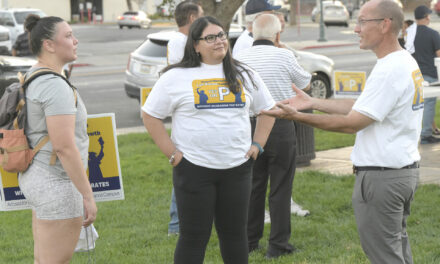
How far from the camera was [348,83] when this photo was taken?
1123 cm

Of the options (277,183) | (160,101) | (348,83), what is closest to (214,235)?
(277,183)

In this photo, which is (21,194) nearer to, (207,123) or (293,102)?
(207,123)

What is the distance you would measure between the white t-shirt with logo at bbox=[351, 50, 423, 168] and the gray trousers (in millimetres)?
76

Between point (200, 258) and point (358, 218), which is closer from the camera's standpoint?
point (358, 218)

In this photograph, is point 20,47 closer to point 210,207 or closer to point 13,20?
point 210,207

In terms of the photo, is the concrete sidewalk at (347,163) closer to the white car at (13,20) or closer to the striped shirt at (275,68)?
the striped shirt at (275,68)

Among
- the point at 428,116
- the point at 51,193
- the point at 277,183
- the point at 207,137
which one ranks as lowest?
the point at 428,116

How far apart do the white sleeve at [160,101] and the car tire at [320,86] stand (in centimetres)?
1156

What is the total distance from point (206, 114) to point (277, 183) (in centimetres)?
165

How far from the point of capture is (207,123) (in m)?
4.30

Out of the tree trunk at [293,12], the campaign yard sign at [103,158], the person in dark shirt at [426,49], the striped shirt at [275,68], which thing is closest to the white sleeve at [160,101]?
the campaign yard sign at [103,158]

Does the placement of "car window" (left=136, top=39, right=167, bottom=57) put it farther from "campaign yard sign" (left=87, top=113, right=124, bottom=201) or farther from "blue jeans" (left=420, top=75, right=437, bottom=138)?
"campaign yard sign" (left=87, top=113, right=124, bottom=201)

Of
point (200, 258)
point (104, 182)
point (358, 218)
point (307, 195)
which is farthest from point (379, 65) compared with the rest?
point (307, 195)

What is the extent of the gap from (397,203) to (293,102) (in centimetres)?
78
